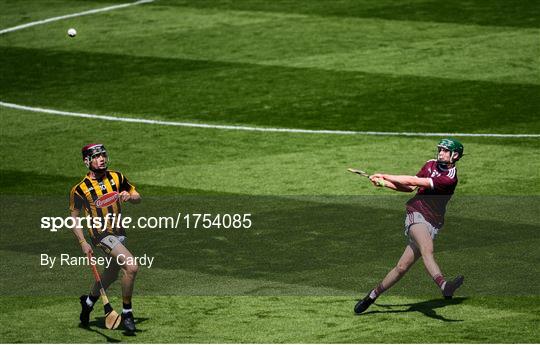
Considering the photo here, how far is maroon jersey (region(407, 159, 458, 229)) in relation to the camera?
15.2 m

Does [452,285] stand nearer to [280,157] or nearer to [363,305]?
[363,305]

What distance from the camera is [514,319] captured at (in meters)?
14.9

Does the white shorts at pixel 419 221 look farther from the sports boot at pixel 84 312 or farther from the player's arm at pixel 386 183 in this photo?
the sports boot at pixel 84 312

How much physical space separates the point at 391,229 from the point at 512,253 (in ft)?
7.07

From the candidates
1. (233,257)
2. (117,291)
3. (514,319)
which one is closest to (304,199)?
(233,257)

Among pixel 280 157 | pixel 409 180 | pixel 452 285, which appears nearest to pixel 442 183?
pixel 409 180

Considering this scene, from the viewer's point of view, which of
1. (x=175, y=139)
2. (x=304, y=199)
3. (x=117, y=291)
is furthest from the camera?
(x=175, y=139)

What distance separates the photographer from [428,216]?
15.5 metres

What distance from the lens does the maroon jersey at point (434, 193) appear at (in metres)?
15.2

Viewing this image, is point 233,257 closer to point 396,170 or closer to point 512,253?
point 512,253

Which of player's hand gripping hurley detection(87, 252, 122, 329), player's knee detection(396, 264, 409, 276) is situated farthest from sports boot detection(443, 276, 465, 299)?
player's hand gripping hurley detection(87, 252, 122, 329)

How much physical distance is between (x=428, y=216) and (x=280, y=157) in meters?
8.76

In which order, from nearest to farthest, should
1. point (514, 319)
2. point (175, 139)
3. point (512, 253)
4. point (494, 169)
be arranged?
point (514, 319), point (512, 253), point (494, 169), point (175, 139)

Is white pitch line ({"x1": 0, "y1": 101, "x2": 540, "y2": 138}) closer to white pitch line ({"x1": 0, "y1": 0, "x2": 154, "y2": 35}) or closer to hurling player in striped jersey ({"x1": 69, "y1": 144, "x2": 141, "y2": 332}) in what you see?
white pitch line ({"x1": 0, "y1": 0, "x2": 154, "y2": 35})
